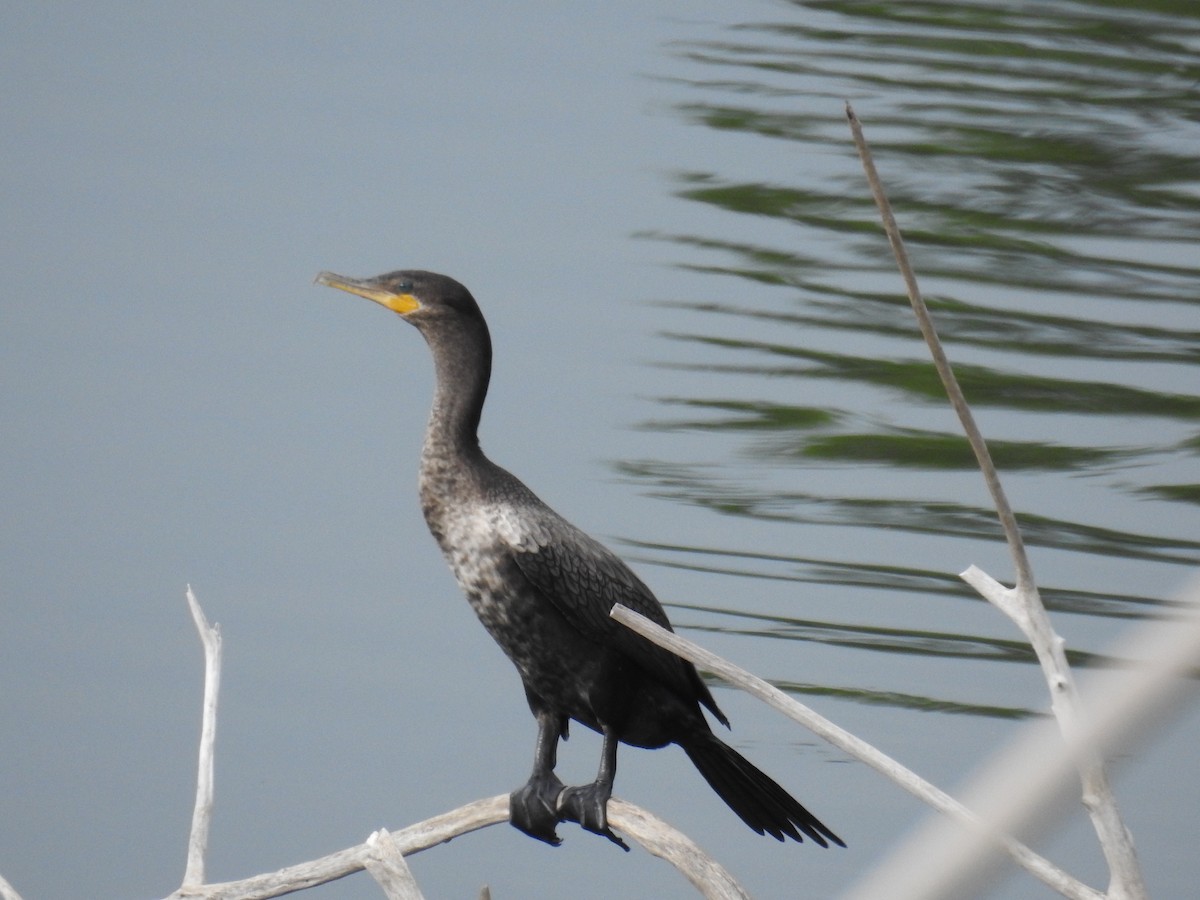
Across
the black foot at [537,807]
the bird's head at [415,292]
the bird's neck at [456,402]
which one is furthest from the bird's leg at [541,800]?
the bird's head at [415,292]

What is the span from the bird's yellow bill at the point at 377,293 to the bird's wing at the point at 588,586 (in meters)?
0.28

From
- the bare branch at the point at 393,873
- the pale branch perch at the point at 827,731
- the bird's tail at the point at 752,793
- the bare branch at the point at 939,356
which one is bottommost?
the bird's tail at the point at 752,793

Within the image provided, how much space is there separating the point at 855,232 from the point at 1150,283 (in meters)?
0.72

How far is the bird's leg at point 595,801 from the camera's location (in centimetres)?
168

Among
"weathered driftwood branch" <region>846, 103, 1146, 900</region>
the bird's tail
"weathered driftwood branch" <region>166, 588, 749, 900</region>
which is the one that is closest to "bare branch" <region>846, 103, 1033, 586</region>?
"weathered driftwood branch" <region>846, 103, 1146, 900</region>

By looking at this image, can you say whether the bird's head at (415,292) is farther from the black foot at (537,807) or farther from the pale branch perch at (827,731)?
the pale branch perch at (827,731)

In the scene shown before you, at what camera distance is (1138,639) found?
326mm

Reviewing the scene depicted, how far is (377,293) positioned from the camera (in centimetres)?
171

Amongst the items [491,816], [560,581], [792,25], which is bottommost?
[491,816]

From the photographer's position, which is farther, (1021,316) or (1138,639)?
(1021,316)

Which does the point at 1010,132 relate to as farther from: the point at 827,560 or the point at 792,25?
the point at 827,560

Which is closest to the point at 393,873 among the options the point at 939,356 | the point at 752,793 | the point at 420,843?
the point at 420,843

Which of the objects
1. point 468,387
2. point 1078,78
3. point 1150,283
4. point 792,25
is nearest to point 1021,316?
point 1150,283

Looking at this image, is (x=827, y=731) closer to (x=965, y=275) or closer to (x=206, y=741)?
(x=206, y=741)
